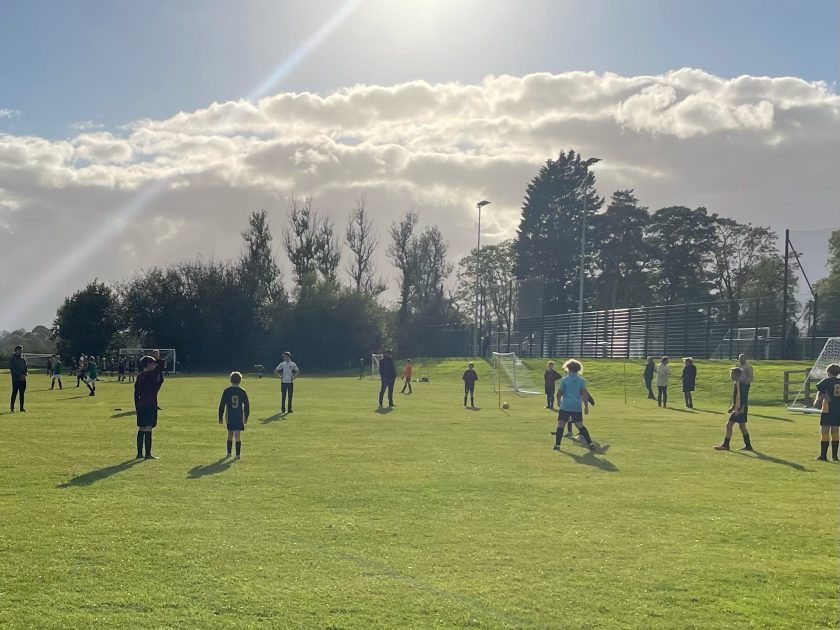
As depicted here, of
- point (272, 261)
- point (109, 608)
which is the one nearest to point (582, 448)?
point (109, 608)

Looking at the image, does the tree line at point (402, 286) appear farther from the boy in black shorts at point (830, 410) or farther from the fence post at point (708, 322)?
the boy in black shorts at point (830, 410)

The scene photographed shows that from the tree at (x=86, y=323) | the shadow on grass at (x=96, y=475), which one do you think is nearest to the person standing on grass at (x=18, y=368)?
the shadow on grass at (x=96, y=475)

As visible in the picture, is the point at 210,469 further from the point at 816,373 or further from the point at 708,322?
the point at 708,322

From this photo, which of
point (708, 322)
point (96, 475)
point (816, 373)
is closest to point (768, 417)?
point (816, 373)

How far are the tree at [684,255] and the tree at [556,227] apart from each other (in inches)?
378

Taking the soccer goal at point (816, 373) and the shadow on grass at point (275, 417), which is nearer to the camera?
the shadow on grass at point (275, 417)

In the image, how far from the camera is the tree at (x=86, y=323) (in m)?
76.7

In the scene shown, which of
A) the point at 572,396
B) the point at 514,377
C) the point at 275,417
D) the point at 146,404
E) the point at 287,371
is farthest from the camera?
the point at 514,377

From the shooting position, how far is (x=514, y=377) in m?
42.3

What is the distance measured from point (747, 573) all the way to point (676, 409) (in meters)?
23.3

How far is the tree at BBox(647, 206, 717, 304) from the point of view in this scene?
73.8 meters

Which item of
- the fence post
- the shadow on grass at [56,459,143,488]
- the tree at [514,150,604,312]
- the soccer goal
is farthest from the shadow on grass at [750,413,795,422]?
the tree at [514,150,604,312]

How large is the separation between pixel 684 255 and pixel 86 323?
5892 cm

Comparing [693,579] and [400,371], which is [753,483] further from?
[400,371]
